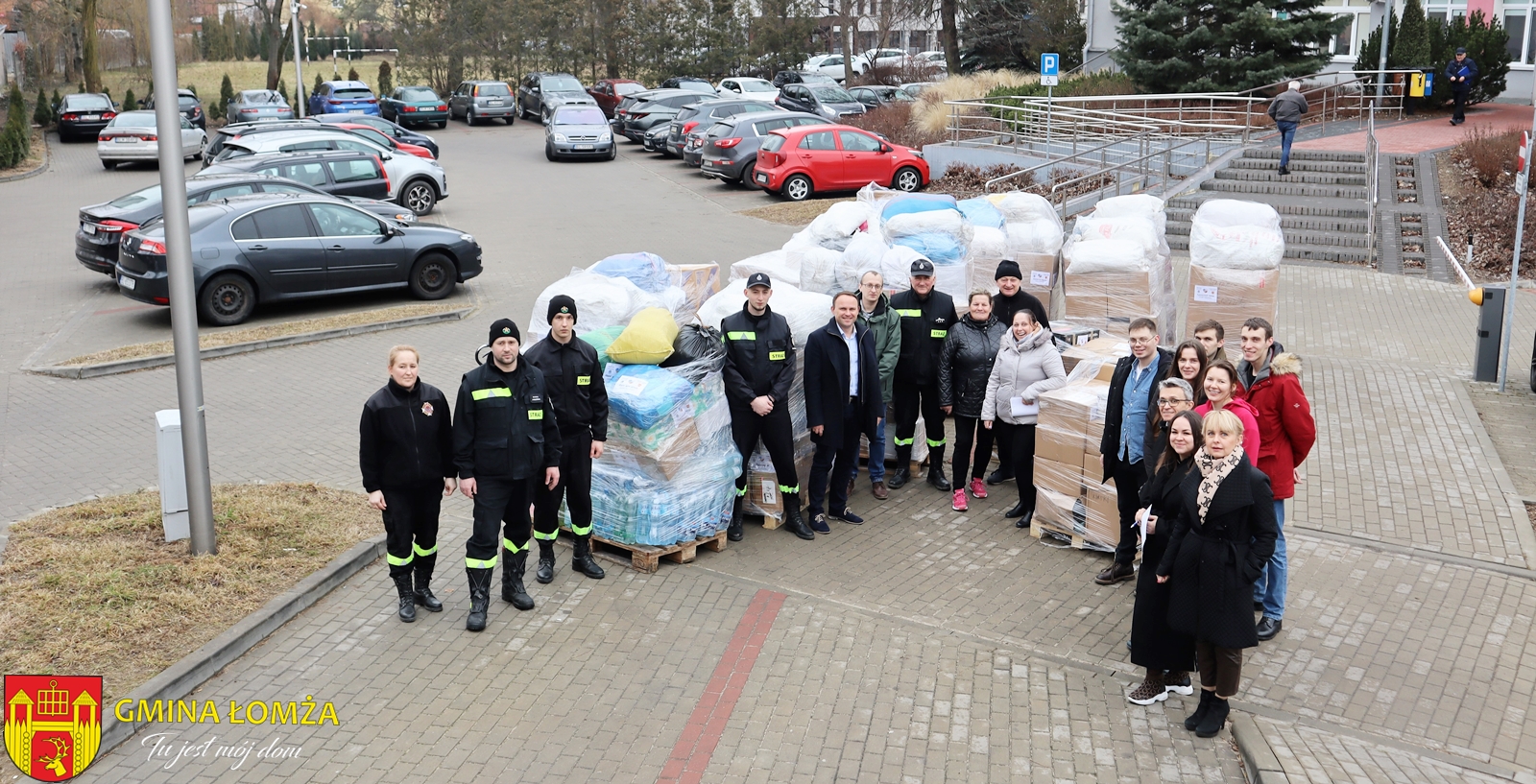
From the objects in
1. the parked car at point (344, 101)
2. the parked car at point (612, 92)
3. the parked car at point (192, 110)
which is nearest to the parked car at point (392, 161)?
the parked car at point (192, 110)

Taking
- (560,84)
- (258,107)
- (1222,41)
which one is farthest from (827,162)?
(258,107)

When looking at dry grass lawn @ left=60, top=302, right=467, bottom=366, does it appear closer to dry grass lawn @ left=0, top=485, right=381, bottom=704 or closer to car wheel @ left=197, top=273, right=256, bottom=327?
car wheel @ left=197, top=273, right=256, bottom=327

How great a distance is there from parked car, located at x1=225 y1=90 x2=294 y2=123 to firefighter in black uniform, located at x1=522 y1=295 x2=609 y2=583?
3067 cm

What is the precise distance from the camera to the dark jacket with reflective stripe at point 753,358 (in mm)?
8297

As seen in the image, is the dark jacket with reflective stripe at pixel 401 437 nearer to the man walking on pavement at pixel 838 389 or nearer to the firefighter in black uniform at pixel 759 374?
the firefighter in black uniform at pixel 759 374

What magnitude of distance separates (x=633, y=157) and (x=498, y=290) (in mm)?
17808

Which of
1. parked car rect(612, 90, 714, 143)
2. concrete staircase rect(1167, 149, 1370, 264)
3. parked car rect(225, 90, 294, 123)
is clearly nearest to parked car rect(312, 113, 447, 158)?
parked car rect(225, 90, 294, 123)

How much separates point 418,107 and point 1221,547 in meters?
39.1

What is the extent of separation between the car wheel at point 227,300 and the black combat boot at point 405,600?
8964mm

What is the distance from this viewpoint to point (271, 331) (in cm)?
1459

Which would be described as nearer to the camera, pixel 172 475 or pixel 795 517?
pixel 172 475

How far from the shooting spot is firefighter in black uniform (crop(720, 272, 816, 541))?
327 inches

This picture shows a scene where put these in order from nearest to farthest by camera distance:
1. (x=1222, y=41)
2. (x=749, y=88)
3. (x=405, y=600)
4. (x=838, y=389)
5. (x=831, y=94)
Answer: (x=405, y=600)
(x=838, y=389)
(x=1222, y=41)
(x=831, y=94)
(x=749, y=88)

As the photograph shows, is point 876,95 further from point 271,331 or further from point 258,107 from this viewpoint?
point 271,331
